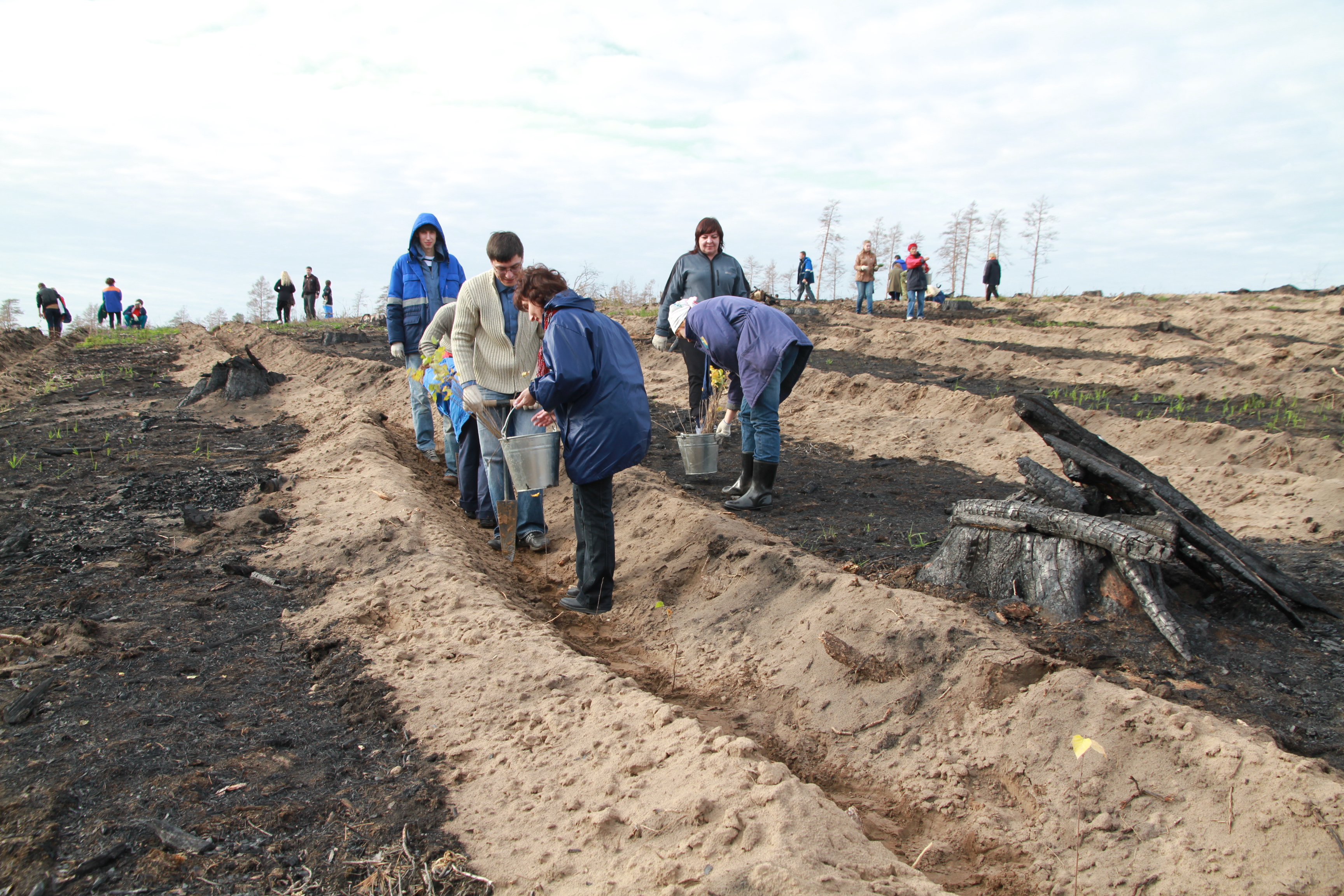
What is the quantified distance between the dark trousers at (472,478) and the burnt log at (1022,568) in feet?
10.1

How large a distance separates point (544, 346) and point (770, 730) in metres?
1.92

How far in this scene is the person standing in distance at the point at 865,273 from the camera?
1911cm

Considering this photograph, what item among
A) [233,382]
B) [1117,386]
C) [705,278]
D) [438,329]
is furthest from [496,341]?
[1117,386]

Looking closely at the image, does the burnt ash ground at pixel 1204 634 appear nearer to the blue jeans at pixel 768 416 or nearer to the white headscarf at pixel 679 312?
the blue jeans at pixel 768 416

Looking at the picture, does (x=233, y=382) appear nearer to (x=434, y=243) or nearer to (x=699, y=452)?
(x=434, y=243)

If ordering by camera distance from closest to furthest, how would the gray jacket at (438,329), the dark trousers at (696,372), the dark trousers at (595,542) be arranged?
1. the dark trousers at (595,542)
2. the gray jacket at (438,329)
3. the dark trousers at (696,372)

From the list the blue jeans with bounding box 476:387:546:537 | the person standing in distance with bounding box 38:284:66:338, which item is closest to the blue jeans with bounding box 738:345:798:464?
the blue jeans with bounding box 476:387:546:537

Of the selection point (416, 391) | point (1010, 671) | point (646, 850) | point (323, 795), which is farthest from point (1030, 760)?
point (416, 391)

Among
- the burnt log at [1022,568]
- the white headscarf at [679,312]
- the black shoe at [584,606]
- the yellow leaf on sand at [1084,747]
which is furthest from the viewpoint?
the white headscarf at [679,312]

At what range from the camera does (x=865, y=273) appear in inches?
758

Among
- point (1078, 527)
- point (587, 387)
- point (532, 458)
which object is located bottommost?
point (1078, 527)

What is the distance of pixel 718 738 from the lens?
8.47 feet

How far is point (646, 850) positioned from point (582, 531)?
1.96 meters

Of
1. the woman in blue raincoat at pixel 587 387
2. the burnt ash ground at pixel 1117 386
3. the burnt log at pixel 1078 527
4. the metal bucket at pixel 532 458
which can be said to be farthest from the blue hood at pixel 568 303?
the burnt ash ground at pixel 1117 386
